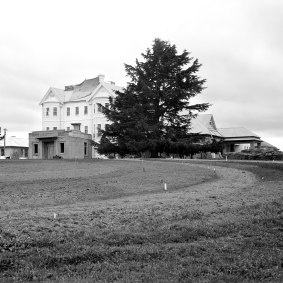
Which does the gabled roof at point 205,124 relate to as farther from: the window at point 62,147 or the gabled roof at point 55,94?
the gabled roof at point 55,94

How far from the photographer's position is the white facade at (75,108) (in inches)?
2813

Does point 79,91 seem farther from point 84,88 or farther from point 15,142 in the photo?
point 15,142

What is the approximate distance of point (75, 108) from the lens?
73.8 m

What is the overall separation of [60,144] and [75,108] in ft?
39.5

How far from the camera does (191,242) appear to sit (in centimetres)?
938

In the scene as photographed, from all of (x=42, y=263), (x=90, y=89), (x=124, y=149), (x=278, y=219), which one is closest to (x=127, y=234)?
(x=42, y=263)

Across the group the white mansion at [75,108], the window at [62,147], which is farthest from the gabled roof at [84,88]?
the window at [62,147]

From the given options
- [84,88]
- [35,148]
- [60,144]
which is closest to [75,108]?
[84,88]

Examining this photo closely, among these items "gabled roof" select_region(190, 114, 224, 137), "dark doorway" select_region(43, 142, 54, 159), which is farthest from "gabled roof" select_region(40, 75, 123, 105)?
"gabled roof" select_region(190, 114, 224, 137)

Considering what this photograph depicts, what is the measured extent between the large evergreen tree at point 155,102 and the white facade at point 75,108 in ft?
62.0

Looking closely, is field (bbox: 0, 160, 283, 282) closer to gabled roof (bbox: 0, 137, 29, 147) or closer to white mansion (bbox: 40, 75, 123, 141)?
white mansion (bbox: 40, 75, 123, 141)

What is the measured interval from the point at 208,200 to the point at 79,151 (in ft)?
165

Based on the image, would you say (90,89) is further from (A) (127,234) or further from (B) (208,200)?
(A) (127,234)

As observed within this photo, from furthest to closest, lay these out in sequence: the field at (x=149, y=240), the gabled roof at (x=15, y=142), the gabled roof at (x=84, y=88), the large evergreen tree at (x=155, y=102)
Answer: the gabled roof at (x=15, y=142)
the gabled roof at (x=84, y=88)
the large evergreen tree at (x=155, y=102)
the field at (x=149, y=240)
